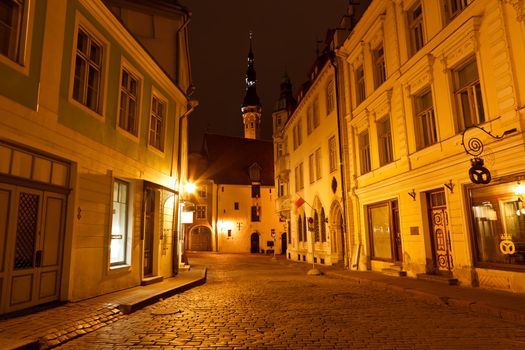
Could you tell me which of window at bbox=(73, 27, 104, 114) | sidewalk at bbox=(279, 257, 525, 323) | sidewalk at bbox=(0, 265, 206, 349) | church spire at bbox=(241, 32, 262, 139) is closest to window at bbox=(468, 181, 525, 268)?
sidewalk at bbox=(279, 257, 525, 323)

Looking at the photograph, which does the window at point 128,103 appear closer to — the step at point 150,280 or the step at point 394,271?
the step at point 150,280

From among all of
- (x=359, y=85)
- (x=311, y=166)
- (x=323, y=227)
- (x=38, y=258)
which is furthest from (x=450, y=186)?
(x=311, y=166)

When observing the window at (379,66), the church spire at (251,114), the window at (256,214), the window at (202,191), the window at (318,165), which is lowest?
the window at (256,214)

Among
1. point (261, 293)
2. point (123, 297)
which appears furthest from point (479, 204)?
point (123, 297)

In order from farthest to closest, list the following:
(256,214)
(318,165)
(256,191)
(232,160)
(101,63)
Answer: (232,160) → (256,191) → (256,214) → (318,165) → (101,63)

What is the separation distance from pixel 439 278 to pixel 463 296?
2.93m

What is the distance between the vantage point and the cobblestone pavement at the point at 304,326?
571 cm

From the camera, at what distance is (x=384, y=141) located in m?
16.4

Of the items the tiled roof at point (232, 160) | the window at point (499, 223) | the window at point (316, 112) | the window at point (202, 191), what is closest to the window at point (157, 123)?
the window at point (499, 223)

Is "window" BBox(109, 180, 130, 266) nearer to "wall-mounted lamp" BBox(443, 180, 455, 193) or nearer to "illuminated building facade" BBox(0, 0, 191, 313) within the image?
"illuminated building facade" BBox(0, 0, 191, 313)

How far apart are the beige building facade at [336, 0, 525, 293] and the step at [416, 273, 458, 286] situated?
0.31 feet

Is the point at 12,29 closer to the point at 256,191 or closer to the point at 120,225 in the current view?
the point at 120,225

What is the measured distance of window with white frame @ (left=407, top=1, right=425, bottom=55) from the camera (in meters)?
13.8

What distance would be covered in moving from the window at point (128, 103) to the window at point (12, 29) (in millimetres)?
3774
